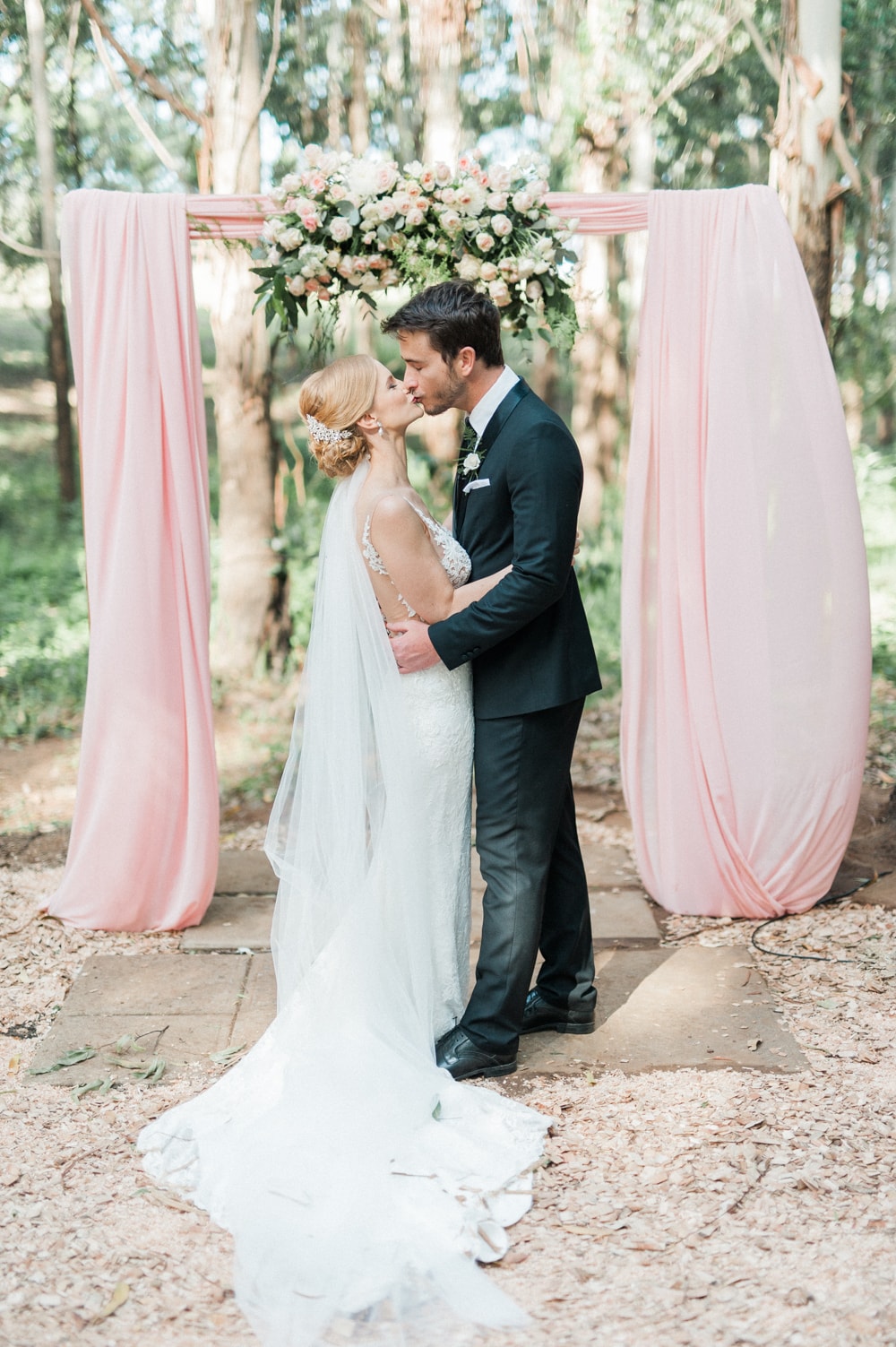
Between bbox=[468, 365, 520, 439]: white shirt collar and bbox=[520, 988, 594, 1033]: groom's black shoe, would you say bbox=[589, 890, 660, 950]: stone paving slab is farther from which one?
bbox=[468, 365, 520, 439]: white shirt collar

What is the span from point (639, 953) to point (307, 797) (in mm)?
1543

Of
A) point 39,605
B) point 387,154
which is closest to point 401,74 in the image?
point 387,154

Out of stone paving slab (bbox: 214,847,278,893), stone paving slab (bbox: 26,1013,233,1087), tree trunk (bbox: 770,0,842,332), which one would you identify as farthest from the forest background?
stone paving slab (bbox: 26,1013,233,1087)

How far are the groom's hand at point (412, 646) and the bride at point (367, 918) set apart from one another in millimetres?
41

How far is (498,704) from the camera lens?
3.21 meters

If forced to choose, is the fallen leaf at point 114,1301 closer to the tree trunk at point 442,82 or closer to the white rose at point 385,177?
the white rose at point 385,177

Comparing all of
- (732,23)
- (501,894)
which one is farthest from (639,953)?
(732,23)

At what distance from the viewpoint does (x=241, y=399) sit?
759cm

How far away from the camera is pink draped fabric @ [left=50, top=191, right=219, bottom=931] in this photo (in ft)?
13.7

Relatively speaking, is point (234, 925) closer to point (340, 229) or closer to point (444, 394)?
point (444, 394)

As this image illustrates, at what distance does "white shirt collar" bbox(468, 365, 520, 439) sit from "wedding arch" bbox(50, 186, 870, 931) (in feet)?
4.11

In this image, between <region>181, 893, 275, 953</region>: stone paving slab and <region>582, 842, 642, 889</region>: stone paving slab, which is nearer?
<region>181, 893, 275, 953</region>: stone paving slab

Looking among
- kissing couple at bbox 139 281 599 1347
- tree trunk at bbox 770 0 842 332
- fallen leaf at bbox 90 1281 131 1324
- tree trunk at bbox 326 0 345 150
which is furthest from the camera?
tree trunk at bbox 326 0 345 150

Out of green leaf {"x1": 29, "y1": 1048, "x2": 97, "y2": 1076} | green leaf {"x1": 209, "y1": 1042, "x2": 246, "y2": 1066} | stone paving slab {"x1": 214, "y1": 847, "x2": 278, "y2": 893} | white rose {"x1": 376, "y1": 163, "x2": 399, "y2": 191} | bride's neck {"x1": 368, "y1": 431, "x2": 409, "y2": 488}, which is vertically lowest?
green leaf {"x1": 209, "y1": 1042, "x2": 246, "y2": 1066}
